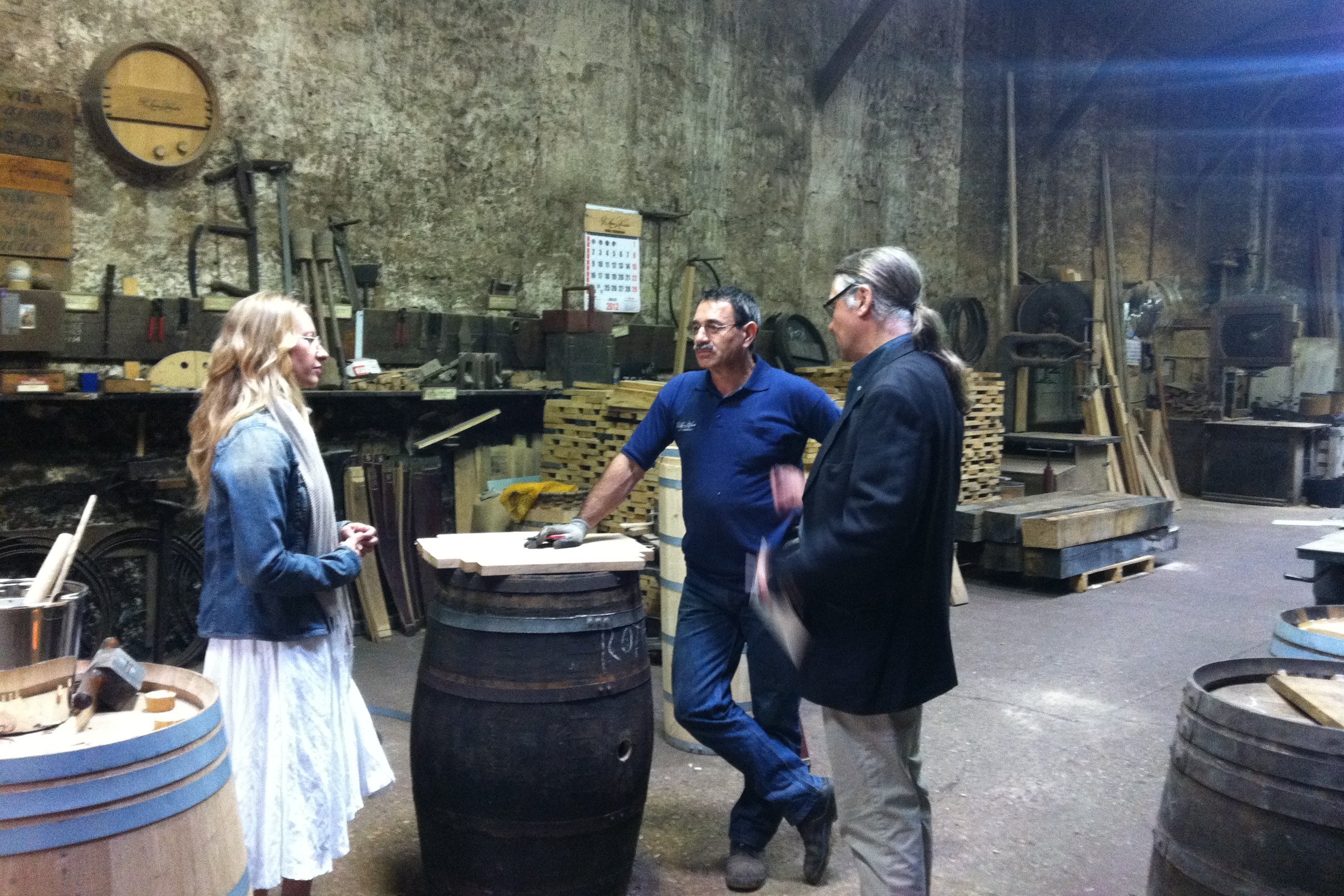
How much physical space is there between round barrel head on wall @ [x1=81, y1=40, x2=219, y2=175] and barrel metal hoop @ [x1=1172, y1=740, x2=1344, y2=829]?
16.9 ft

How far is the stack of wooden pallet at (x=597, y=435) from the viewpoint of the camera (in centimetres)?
610

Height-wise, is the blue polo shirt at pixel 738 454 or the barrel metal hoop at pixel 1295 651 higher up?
the blue polo shirt at pixel 738 454

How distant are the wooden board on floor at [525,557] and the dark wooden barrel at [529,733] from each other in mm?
25

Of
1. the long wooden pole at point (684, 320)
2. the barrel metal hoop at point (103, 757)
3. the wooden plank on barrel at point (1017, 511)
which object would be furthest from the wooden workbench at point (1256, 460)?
the barrel metal hoop at point (103, 757)

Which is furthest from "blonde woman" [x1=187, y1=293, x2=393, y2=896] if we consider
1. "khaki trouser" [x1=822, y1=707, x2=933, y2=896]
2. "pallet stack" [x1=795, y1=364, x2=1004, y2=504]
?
"pallet stack" [x1=795, y1=364, x2=1004, y2=504]

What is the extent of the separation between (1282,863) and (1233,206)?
1487cm

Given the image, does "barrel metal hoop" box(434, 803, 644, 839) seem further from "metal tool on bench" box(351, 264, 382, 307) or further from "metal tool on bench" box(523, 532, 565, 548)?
"metal tool on bench" box(351, 264, 382, 307)

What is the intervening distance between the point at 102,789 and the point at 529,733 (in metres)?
1.21

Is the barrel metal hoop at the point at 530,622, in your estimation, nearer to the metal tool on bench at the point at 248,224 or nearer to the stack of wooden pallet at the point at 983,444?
the metal tool on bench at the point at 248,224

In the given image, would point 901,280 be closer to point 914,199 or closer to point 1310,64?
point 914,199

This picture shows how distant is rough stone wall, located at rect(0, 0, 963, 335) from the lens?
5.56 m

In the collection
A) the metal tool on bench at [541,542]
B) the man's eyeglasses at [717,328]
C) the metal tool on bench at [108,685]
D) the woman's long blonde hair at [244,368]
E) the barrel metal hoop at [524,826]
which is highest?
the man's eyeglasses at [717,328]

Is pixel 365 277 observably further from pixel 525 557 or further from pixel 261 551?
pixel 261 551

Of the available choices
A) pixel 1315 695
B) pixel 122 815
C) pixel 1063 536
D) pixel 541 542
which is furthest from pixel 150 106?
pixel 1063 536
